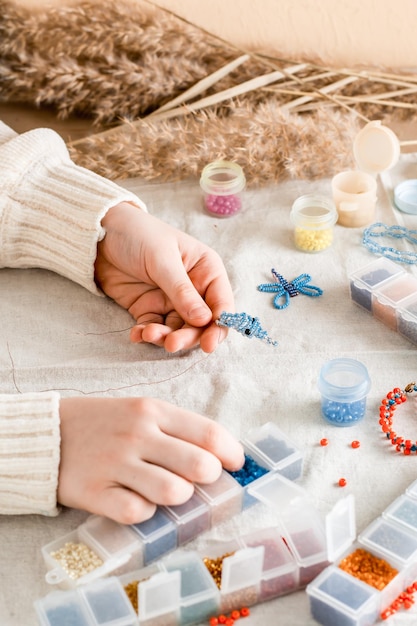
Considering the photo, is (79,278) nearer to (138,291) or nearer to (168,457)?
(138,291)

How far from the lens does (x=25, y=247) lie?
146 cm

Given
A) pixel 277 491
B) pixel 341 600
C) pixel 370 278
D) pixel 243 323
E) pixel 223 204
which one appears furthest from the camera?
pixel 223 204

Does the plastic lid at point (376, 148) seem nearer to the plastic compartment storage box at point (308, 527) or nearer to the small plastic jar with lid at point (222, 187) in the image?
the small plastic jar with lid at point (222, 187)

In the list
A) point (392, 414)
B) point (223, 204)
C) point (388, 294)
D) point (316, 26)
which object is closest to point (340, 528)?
point (392, 414)

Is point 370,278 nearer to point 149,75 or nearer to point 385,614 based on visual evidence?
point 385,614

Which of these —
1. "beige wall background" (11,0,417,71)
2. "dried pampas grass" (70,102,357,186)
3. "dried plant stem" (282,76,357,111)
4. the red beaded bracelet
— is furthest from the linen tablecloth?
"beige wall background" (11,0,417,71)

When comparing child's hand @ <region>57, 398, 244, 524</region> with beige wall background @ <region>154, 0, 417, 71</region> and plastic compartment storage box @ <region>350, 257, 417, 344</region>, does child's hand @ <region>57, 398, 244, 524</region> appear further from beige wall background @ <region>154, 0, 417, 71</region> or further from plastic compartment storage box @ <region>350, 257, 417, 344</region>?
beige wall background @ <region>154, 0, 417, 71</region>

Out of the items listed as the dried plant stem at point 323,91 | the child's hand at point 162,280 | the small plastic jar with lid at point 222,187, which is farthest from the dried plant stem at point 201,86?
the child's hand at point 162,280

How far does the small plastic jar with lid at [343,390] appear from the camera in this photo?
116 cm

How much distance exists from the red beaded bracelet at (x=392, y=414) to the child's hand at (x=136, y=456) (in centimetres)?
21

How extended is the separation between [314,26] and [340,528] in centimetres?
128

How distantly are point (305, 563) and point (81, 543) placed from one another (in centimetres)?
24

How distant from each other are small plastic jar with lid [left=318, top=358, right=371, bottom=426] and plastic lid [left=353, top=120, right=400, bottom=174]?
1.73 feet

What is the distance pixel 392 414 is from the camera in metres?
1.21
